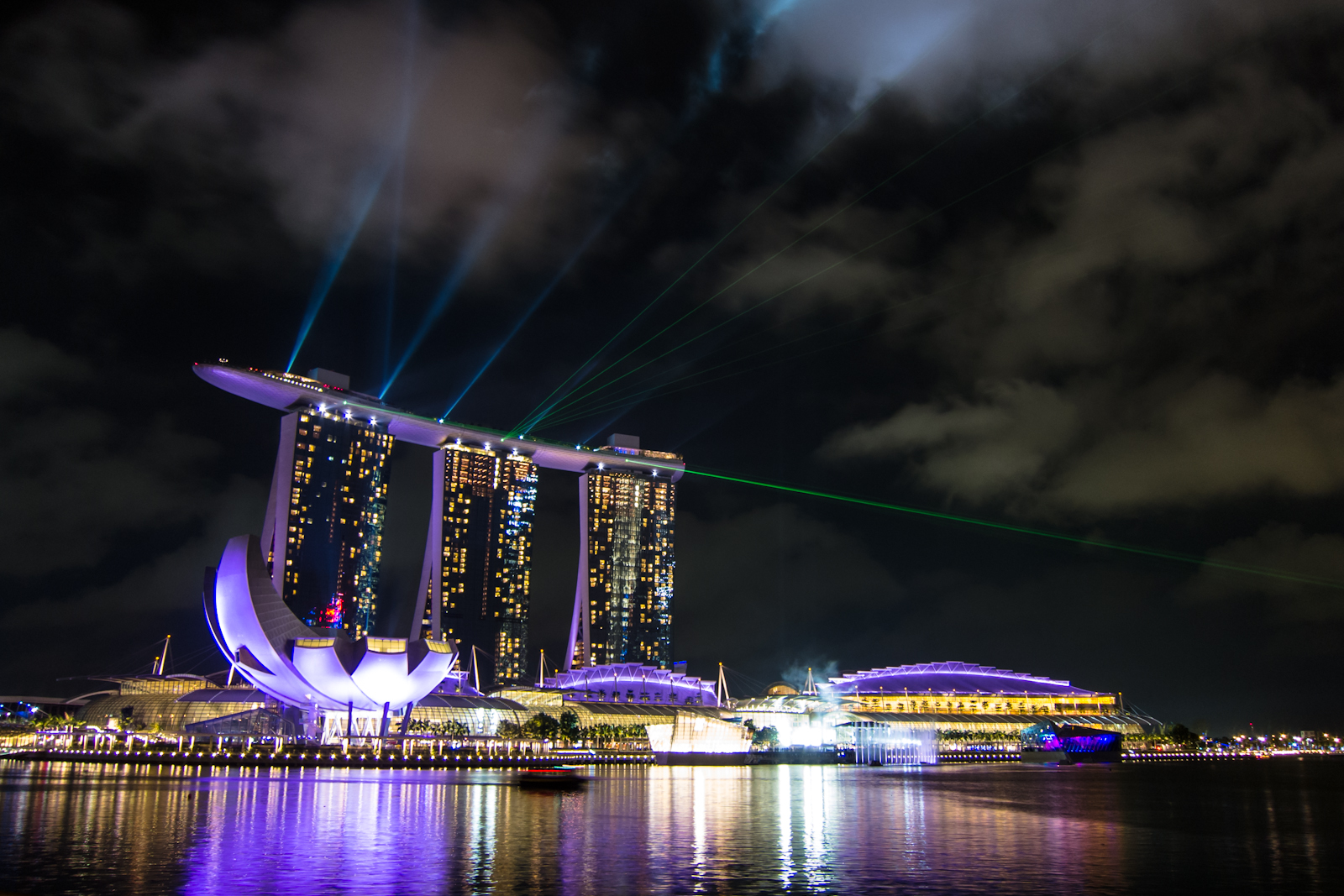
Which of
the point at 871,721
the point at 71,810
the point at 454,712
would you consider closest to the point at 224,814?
the point at 71,810

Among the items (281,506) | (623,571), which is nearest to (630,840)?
(281,506)

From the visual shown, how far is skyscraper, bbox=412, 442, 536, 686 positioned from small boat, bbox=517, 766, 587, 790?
95.0m

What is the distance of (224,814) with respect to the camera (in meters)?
28.3

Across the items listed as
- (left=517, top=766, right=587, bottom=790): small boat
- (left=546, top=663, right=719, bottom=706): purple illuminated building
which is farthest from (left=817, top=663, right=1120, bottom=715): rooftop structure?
(left=517, top=766, right=587, bottom=790): small boat

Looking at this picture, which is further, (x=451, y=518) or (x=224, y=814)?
(x=451, y=518)

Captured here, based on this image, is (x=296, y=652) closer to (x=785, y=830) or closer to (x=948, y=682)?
(x=785, y=830)

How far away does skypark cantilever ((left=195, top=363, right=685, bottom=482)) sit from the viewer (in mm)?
118938

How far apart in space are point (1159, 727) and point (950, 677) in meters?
30.1

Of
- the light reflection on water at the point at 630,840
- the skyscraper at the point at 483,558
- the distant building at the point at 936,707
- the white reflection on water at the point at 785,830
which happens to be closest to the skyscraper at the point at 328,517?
the skyscraper at the point at 483,558

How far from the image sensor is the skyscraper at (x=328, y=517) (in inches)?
4712

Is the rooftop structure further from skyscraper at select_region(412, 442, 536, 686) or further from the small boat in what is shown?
the small boat

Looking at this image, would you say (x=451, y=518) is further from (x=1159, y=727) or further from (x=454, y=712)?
(x=1159, y=727)

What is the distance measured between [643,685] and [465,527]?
3975cm

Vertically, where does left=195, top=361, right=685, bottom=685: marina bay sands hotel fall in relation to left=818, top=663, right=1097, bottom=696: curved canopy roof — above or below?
above
